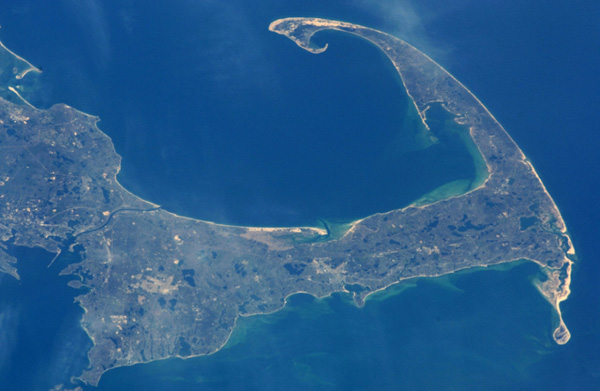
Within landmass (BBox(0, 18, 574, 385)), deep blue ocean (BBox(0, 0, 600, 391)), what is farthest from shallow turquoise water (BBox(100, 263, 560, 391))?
landmass (BBox(0, 18, 574, 385))

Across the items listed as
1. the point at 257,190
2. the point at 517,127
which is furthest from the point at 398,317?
the point at 517,127

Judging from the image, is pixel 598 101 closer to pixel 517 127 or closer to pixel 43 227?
Result: pixel 517 127

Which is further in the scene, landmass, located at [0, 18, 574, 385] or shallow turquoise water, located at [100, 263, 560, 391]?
landmass, located at [0, 18, 574, 385]

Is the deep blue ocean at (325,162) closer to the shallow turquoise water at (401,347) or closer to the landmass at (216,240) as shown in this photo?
the shallow turquoise water at (401,347)

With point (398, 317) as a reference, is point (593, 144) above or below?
above

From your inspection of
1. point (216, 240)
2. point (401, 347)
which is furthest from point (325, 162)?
point (401, 347)

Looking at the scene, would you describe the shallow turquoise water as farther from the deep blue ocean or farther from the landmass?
the landmass

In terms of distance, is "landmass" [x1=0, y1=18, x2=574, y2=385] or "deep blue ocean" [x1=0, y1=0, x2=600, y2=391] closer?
"deep blue ocean" [x1=0, y1=0, x2=600, y2=391]

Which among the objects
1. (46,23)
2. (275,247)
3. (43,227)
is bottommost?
(43,227)
